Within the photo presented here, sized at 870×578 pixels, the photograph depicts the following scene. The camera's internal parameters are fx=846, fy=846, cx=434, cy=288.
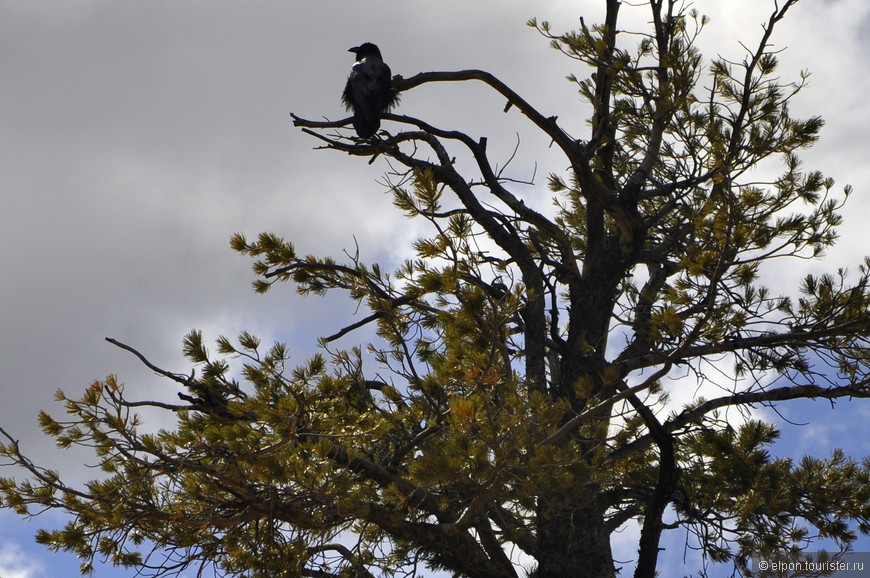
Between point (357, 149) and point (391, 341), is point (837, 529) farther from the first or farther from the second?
point (357, 149)

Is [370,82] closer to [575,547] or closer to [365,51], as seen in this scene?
[365,51]

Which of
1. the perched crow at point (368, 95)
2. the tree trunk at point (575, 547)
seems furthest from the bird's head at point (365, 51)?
the tree trunk at point (575, 547)

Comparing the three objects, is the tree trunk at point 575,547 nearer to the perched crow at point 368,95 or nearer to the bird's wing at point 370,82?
the perched crow at point 368,95

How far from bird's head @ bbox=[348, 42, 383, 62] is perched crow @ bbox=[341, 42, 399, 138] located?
446 mm

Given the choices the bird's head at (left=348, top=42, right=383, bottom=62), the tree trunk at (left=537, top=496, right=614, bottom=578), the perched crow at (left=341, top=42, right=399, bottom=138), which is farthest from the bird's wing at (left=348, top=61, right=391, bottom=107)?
the tree trunk at (left=537, top=496, right=614, bottom=578)

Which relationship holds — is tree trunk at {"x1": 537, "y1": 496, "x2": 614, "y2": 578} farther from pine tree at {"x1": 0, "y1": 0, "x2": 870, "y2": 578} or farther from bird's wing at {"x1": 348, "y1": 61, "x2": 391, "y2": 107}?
bird's wing at {"x1": 348, "y1": 61, "x2": 391, "y2": 107}

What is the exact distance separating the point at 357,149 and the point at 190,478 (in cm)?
273

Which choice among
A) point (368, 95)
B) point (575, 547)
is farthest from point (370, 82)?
point (575, 547)

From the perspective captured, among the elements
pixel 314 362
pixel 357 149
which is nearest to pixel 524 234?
pixel 357 149

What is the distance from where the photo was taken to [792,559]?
6801mm

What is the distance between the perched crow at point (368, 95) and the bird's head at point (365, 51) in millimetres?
446

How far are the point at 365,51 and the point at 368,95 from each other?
1.37 meters

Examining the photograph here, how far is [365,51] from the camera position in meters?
8.08

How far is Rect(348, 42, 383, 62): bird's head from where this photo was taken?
26.3 feet
